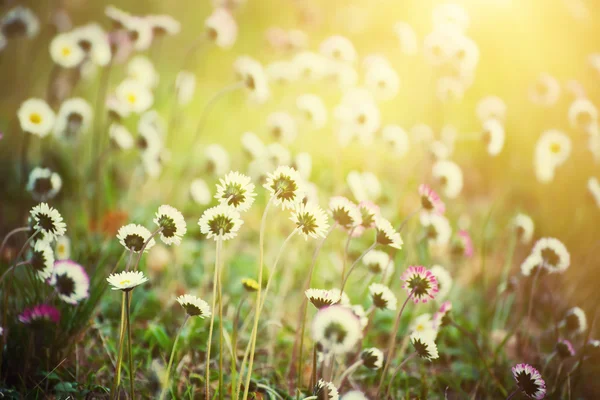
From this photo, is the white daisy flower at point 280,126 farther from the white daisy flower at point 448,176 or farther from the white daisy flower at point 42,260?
the white daisy flower at point 42,260

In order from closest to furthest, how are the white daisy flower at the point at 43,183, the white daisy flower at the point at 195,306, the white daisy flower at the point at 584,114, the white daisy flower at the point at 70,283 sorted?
the white daisy flower at the point at 195,306, the white daisy flower at the point at 70,283, the white daisy flower at the point at 43,183, the white daisy flower at the point at 584,114

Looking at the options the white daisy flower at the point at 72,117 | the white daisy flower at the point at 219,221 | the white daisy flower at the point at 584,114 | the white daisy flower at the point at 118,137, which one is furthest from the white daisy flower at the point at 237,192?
the white daisy flower at the point at 584,114

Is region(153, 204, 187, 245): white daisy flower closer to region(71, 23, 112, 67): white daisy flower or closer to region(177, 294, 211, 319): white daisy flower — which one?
region(177, 294, 211, 319): white daisy flower

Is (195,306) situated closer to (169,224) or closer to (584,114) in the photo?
(169,224)

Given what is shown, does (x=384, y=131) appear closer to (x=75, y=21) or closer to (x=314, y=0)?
(x=314, y=0)

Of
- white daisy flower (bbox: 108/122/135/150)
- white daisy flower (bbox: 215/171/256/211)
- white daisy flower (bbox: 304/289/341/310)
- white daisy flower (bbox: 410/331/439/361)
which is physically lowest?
white daisy flower (bbox: 410/331/439/361)

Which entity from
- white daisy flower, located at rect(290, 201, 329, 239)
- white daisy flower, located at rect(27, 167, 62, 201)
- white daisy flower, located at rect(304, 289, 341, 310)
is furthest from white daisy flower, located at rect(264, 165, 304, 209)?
white daisy flower, located at rect(27, 167, 62, 201)
